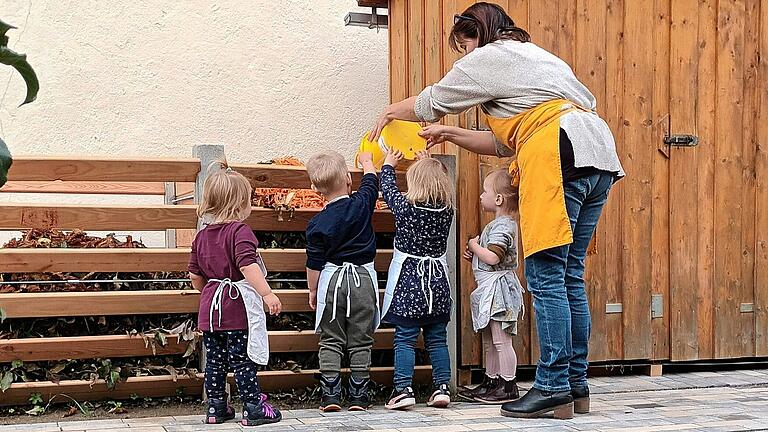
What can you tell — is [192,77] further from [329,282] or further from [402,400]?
[402,400]

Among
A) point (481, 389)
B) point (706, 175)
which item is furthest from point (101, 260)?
point (706, 175)

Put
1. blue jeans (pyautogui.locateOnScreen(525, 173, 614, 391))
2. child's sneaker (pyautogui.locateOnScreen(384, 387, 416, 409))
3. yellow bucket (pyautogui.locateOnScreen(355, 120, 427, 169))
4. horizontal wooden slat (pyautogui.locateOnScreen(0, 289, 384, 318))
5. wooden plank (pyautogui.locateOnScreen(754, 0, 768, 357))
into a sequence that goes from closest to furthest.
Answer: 1. blue jeans (pyautogui.locateOnScreen(525, 173, 614, 391))
2. horizontal wooden slat (pyautogui.locateOnScreen(0, 289, 384, 318))
3. child's sneaker (pyautogui.locateOnScreen(384, 387, 416, 409))
4. yellow bucket (pyautogui.locateOnScreen(355, 120, 427, 169))
5. wooden plank (pyautogui.locateOnScreen(754, 0, 768, 357))

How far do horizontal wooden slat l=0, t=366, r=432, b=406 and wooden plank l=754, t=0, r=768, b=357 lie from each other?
7.87ft

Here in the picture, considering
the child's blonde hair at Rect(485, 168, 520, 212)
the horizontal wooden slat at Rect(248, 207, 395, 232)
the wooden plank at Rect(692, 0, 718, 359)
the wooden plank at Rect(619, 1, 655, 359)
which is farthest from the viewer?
the wooden plank at Rect(692, 0, 718, 359)

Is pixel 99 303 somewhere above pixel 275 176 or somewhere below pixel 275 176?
below

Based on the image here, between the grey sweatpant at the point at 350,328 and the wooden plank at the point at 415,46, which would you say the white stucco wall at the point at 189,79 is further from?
the grey sweatpant at the point at 350,328

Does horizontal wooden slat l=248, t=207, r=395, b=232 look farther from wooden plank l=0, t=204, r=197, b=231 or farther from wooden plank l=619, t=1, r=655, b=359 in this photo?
wooden plank l=619, t=1, r=655, b=359

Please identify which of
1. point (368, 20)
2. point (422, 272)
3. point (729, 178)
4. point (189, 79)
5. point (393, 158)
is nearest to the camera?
point (422, 272)

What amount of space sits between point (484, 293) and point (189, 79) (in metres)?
2.76

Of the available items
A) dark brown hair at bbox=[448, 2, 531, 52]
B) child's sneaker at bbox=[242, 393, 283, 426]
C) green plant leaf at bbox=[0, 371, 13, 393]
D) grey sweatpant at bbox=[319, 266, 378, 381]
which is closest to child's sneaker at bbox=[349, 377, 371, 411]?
grey sweatpant at bbox=[319, 266, 378, 381]

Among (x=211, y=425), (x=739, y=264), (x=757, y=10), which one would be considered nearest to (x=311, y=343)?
(x=211, y=425)

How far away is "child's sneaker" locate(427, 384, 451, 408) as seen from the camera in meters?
4.27

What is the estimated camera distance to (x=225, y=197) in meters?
3.95

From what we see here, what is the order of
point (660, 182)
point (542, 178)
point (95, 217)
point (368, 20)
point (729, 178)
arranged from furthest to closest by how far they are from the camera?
point (368, 20)
point (729, 178)
point (660, 182)
point (95, 217)
point (542, 178)
